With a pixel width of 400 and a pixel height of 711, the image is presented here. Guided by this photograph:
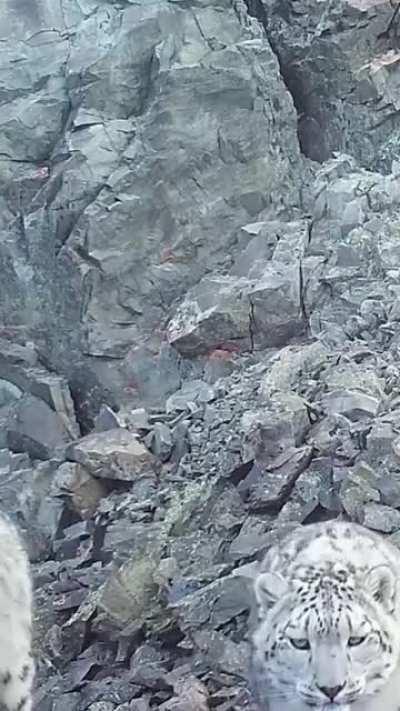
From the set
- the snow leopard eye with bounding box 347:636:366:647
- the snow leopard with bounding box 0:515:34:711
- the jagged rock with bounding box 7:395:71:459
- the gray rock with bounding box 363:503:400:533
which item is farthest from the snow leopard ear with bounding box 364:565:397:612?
the jagged rock with bounding box 7:395:71:459

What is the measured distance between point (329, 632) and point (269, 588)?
506mm

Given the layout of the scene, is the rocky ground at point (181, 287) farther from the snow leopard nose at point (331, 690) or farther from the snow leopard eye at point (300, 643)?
the snow leopard nose at point (331, 690)

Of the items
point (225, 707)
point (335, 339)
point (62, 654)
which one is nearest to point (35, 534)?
point (62, 654)

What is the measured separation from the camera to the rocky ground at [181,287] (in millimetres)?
10156

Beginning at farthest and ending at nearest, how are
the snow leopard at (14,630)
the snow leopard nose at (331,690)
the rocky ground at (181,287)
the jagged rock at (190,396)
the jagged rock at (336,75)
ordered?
the jagged rock at (336,75) → the jagged rock at (190,396) → the rocky ground at (181,287) → the snow leopard at (14,630) → the snow leopard nose at (331,690)

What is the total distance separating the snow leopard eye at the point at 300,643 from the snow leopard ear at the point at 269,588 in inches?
10.3

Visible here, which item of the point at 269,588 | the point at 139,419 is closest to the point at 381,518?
the point at 269,588

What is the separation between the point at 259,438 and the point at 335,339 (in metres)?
2.16

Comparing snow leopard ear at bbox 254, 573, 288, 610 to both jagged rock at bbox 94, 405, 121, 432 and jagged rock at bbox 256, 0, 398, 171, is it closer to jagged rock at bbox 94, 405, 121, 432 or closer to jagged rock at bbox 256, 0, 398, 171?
jagged rock at bbox 94, 405, 121, 432

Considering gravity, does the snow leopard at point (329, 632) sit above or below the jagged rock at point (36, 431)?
above

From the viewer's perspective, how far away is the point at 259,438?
10312 millimetres

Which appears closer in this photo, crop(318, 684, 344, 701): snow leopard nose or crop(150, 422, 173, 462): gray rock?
crop(318, 684, 344, 701): snow leopard nose

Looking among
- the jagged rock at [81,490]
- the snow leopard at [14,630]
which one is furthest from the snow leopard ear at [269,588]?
the jagged rock at [81,490]

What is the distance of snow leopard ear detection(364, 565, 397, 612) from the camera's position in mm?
5426
